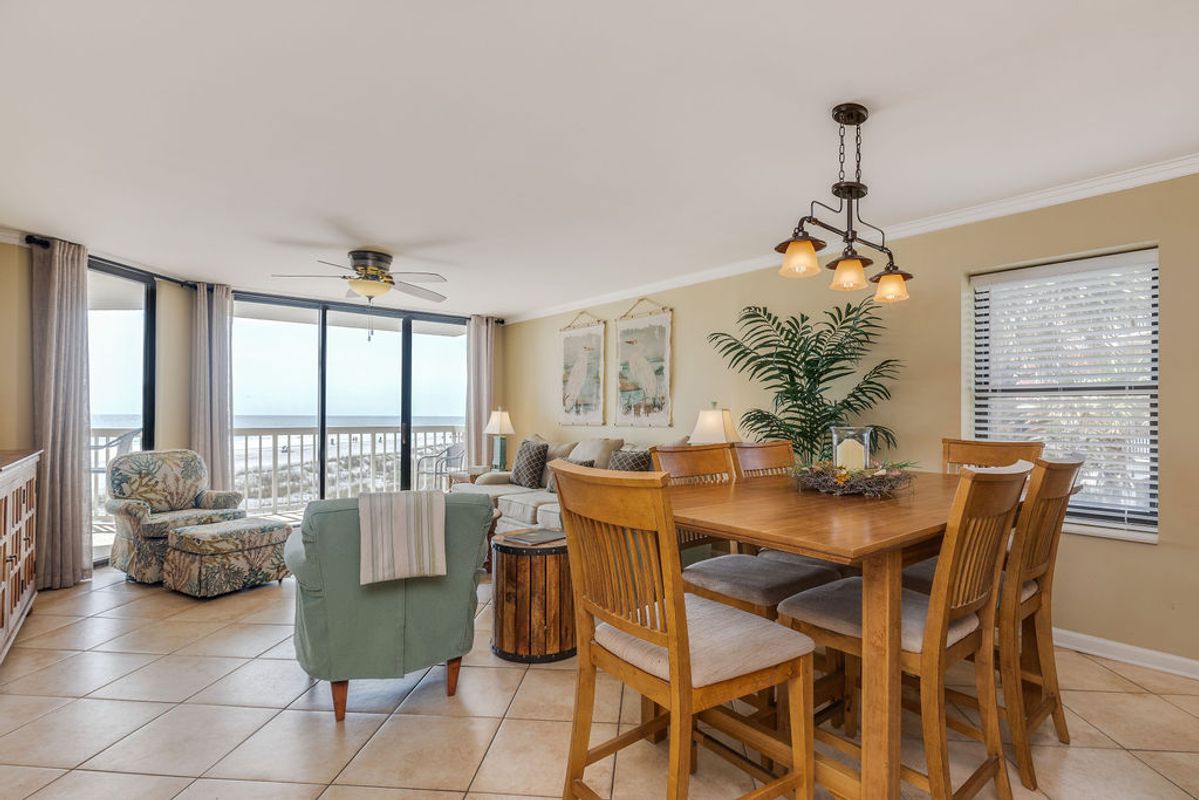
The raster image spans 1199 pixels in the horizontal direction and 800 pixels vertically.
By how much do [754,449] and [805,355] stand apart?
1201 mm

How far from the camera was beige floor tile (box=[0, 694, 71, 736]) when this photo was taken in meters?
2.22

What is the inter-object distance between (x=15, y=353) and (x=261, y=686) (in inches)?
127

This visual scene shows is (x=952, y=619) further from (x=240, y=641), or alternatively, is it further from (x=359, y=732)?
(x=240, y=641)

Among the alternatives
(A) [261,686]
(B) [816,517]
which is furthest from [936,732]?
(A) [261,686]

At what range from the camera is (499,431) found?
6344 mm

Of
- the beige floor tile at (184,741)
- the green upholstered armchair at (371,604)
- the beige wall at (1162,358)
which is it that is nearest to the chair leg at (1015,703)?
the beige wall at (1162,358)

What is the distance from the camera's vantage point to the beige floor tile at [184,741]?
77.2 inches

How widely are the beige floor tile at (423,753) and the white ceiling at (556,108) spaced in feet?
7.91

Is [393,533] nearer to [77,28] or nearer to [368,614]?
[368,614]

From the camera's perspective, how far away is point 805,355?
3.73 meters

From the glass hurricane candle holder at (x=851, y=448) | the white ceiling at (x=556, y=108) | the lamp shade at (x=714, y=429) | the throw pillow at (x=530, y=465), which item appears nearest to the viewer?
the white ceiling at (x=556, y=108)

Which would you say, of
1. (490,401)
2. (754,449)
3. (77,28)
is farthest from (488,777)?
(490,401)

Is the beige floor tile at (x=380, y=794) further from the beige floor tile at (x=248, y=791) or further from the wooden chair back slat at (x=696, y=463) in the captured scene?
the wooden chair back slat at (x=696, y=463)

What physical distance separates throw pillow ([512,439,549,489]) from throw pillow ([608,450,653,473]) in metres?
1.14
